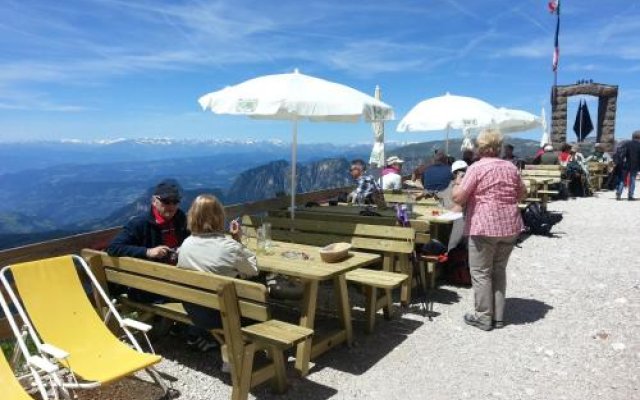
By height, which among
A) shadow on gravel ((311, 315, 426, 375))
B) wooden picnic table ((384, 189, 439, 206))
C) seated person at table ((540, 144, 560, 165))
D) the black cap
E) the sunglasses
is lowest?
shadow on gravel ((311, 315, 426, 375))

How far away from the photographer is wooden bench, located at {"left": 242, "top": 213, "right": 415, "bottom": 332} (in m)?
5.04

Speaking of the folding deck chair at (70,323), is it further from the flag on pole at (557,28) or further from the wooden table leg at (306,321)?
the flag on pole at (557,28)

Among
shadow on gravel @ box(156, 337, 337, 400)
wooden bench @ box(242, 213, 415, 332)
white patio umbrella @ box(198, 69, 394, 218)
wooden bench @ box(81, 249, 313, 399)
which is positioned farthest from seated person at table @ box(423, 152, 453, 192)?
wooden bench @ box(81, 249, 313, 399)

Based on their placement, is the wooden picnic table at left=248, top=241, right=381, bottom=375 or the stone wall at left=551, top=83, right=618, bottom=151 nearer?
the wooden picnic table at left=248, top=241, right=381, bottom=375

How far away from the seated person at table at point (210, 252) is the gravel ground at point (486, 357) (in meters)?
0.65

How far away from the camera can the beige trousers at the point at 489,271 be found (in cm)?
511

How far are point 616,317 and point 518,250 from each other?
A: 3416 mm

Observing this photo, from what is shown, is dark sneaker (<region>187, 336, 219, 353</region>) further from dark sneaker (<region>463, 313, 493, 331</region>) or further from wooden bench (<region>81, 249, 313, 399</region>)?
dark sneaker (<region>463, 313, 493, 331</region>)

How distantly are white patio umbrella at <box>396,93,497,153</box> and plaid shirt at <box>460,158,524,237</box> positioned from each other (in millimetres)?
5348

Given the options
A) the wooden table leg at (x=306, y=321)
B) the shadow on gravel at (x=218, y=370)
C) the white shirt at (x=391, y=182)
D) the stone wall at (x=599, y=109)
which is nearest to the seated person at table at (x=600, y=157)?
the stone wall at (x=599, y=109)

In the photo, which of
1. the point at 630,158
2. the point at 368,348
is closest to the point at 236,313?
the point at 368,348

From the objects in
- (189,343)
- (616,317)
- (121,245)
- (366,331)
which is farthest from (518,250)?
(121,245)

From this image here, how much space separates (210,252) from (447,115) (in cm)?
767

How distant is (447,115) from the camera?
1030 cm
